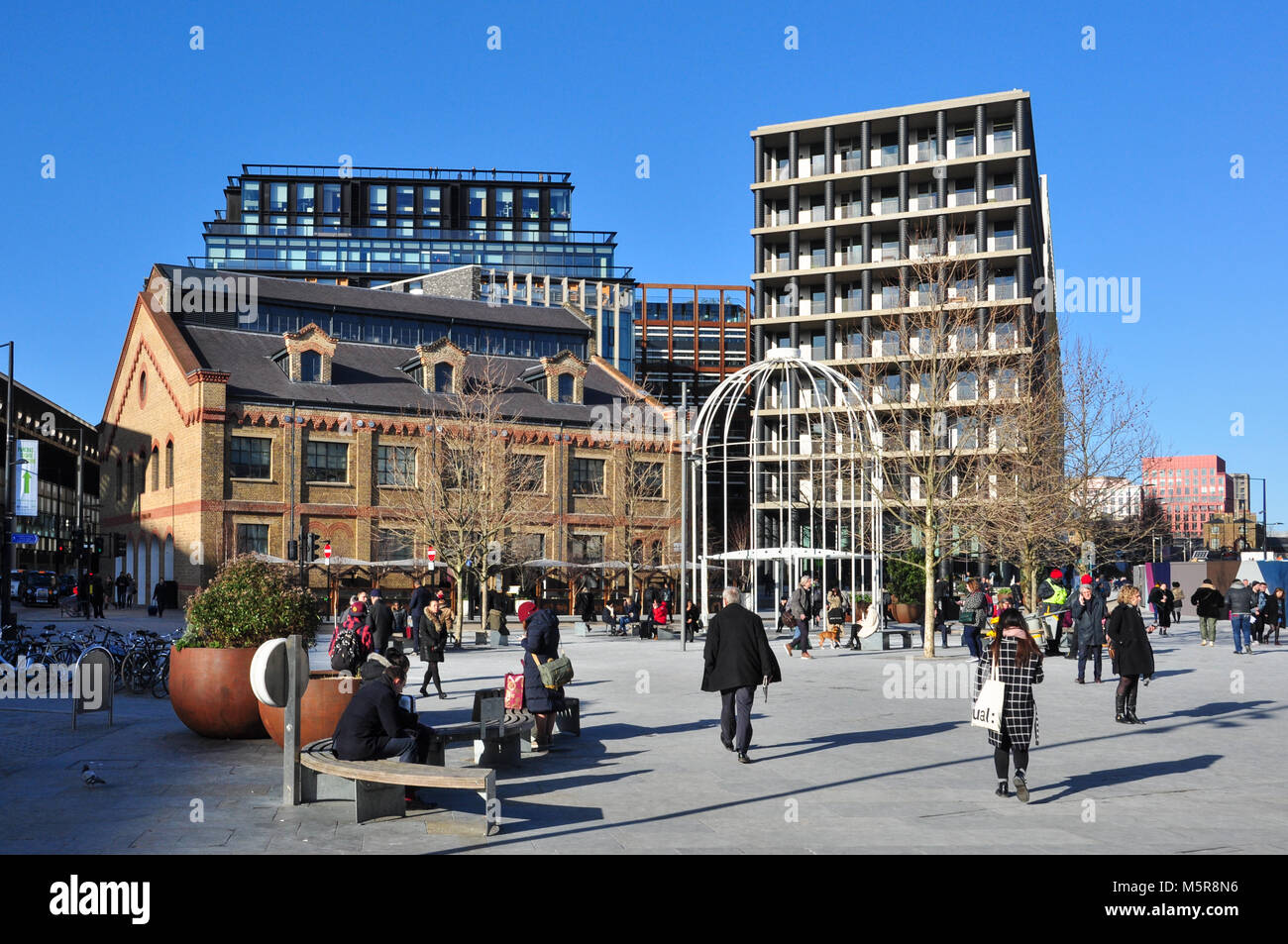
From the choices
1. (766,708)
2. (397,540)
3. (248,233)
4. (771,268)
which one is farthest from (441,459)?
(248,233)

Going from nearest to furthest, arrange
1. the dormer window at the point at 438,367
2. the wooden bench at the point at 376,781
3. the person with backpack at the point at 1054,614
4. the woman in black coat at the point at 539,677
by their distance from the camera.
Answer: the wooden bench at the point at 376,781, the woman in black coat at the point at 539,677, the person with backpack at the point at 1054,614, the dormer window at the point at 438,367

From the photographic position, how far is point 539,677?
12.9 meters

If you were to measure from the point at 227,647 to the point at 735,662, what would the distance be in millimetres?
5332

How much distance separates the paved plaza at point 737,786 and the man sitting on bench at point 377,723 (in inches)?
20.8

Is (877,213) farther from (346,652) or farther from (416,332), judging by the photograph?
(346,652)

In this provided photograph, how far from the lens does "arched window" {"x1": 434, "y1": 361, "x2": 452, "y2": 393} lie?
53.0m

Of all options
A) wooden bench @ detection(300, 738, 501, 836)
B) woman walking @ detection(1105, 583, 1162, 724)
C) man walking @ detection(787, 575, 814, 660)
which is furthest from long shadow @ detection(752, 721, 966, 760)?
man walking @ detection(787, 575, 814, 660)

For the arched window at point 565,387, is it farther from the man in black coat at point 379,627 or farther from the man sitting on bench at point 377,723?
the man sitting on bench at point 377,723

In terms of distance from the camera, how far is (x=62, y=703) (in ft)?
54.8

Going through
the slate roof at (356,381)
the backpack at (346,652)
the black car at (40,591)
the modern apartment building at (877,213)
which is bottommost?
the black car at (40,591)

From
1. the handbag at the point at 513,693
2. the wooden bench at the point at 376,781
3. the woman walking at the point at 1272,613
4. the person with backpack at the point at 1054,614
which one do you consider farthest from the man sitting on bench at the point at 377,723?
the woman walking at the point at 1272,613

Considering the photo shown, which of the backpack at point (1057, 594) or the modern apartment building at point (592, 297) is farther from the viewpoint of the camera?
the modern apartment building at point (592, 297)

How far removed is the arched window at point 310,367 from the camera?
163 feet

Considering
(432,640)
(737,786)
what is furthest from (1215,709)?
(432,640)
